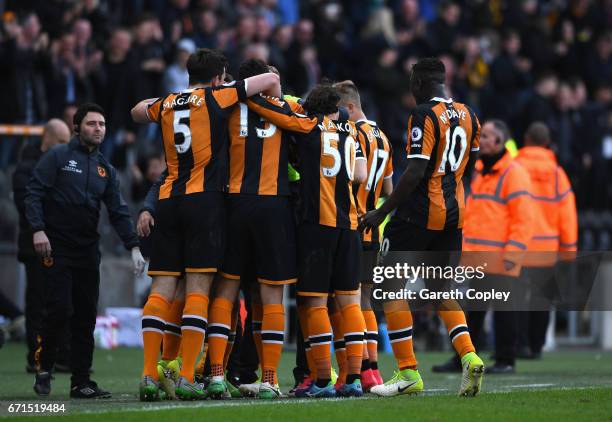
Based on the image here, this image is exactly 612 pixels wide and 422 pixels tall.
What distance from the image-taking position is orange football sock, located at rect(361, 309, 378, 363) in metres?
10.5

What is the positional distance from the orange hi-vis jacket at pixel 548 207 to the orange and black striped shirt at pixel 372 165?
13.7 ft

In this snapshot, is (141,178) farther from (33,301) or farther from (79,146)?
(79,146)

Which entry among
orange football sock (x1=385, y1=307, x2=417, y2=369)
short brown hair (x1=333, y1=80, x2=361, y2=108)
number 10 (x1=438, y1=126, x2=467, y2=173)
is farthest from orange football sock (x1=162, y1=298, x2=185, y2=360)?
short brown hair (x1=333, y1=80, x2=361, y2=108)

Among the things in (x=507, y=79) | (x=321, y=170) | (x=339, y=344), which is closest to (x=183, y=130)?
(x=321, y=170)

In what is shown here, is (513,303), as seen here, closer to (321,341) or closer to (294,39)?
(321,341)

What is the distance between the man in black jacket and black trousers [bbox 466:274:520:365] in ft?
13.8

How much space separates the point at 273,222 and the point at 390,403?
58.5 inches

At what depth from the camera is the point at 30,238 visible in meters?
12.6

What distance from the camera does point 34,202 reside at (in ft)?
33.5

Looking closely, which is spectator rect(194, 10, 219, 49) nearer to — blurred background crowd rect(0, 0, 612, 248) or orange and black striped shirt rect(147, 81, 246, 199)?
blurred background crowd rect(0, 0, 612, 248)

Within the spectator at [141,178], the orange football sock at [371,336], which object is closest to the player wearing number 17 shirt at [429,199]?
the orange football sock at [371,336]

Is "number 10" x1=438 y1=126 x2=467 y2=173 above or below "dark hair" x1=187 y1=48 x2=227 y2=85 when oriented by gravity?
below

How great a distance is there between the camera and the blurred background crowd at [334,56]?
54.3ft

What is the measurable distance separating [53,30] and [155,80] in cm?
143
